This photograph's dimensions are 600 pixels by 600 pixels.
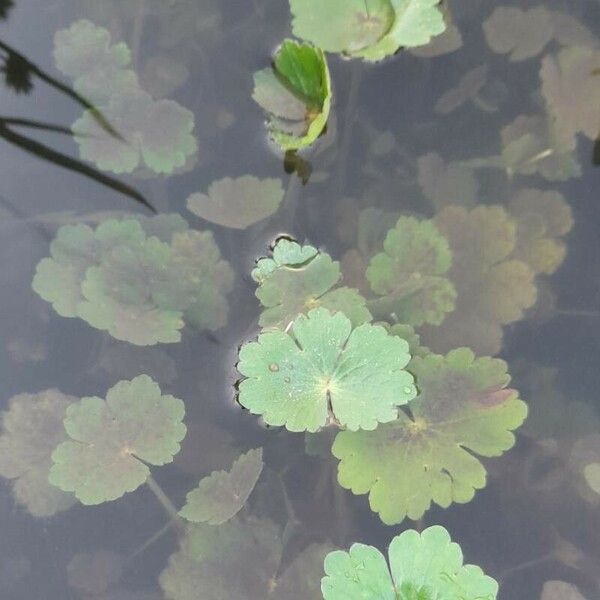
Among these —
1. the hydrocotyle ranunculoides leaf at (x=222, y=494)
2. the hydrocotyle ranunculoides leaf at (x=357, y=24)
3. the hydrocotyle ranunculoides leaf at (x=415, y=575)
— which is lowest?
the hydrocotyle ranunculoides leaf at (x=222, y=494)

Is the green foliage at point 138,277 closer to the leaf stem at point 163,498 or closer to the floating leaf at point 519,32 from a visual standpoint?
the leaf stem at point 163,498

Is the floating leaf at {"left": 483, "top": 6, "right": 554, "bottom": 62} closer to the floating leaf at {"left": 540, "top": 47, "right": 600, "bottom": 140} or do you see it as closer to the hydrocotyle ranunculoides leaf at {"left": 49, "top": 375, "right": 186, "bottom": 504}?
the floating leaf at {"left": 540, "top": 47, "right": 600, "bottom": 140}

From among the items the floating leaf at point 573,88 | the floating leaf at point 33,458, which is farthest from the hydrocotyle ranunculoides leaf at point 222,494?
the floating leaf at point 573,88

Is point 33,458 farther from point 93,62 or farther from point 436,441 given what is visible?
point 93,62

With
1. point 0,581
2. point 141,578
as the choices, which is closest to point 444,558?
point 141,578

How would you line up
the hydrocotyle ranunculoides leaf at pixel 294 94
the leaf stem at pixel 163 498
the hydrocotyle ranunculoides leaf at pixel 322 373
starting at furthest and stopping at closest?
the hydrocotyle ranunculoides leaf at pixel 294 94 < the leaf stem at pixel 163 498 < the hydrocotyle ranunculoides leaf at pixel 322 373

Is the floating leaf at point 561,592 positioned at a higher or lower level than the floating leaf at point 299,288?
lower

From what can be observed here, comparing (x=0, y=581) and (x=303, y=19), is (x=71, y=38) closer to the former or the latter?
(x=303, y=19)
